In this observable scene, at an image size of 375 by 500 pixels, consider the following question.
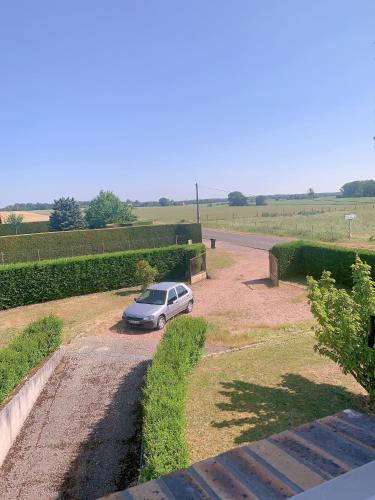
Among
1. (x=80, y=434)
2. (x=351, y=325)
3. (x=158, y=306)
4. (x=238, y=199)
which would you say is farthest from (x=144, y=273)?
(x=238, y=199)

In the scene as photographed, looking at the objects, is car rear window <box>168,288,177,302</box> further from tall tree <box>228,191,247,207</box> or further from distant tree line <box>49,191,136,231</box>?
tall tree <box>228,191,247,207</box>

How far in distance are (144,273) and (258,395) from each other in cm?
1281

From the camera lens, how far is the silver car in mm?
14891

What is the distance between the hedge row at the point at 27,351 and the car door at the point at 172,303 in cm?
471

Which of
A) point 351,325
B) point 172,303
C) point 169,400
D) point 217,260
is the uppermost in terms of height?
point 351,325

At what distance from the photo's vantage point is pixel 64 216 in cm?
5200

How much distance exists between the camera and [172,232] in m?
40.9

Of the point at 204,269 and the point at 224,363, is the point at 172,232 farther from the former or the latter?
the point at 224,363

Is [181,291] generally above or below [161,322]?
above

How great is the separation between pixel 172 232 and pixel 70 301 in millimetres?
21724

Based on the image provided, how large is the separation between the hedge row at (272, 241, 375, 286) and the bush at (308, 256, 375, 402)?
497 inches

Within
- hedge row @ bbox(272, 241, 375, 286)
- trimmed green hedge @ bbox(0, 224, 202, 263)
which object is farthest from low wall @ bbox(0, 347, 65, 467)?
trimmed green hedge @ bbox(0, 224, 202, 263)

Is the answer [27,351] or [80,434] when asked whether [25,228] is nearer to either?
[27,351]

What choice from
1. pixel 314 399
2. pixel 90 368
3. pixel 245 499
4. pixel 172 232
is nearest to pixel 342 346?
pixel 314 399
